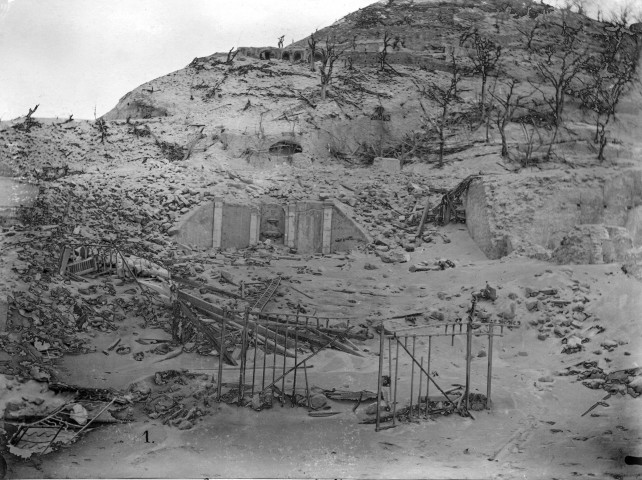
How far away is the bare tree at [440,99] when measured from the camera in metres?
20.5

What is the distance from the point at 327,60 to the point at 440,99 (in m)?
4.07

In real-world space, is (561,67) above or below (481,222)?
above

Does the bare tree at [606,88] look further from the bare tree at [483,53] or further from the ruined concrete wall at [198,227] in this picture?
the ruined concrete wall at [198,227]

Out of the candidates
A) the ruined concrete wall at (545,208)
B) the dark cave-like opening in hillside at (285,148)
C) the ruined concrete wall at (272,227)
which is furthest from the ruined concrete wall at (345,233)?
the dark cave-like opening in hillside at (285,148)

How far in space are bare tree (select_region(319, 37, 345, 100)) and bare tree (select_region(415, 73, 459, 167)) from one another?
2867 millimetres

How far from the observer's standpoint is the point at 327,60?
78.4 ft

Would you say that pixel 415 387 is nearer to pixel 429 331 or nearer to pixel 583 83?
pixel 429 331

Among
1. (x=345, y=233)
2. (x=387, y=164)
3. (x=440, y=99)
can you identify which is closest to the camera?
(x=345, y=233)

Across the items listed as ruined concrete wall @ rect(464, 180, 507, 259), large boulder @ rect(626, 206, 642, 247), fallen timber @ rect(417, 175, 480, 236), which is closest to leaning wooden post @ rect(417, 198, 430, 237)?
fallen timber @ rect(417, 175, 480, 236)

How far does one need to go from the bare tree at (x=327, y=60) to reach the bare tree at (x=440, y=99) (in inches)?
113

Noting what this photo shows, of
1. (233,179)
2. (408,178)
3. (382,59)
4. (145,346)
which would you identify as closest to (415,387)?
(145,346)

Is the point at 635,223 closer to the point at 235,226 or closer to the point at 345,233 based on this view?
the point at 345,233

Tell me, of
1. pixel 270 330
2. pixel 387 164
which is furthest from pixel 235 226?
pixel 387 164

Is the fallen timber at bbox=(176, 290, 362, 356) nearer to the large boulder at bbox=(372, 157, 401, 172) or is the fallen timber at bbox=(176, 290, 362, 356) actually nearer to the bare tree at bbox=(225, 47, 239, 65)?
the large boulder at bbox=(372, 157, 401, 172)
